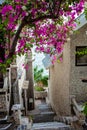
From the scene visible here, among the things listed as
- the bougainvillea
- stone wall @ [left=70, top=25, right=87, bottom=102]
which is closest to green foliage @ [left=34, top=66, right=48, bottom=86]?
stone wall @ [left=70, top=25, right=87, bottom=102]

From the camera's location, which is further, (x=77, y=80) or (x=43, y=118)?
(x=43, y=118)

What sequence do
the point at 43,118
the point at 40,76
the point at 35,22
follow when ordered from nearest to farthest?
the point at 35,22 < the point at 43,118 < the point at 40,76

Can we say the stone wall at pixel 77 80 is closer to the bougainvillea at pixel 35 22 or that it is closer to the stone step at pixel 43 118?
the stone step at pixel 43 118

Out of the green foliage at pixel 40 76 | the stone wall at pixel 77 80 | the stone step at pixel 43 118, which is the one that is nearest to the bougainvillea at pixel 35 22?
the stone wall at pixel 77 80

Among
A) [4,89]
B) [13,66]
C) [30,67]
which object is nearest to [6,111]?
[4,89]

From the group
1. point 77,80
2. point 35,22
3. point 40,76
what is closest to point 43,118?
point 77,80

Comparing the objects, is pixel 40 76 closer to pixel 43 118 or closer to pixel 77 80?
pixel 43 118

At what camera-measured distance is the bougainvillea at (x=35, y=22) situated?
605cm

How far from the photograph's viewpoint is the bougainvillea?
238 inches

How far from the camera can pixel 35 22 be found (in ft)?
22.6

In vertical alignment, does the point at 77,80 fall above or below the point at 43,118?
above

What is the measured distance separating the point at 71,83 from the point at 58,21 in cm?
527

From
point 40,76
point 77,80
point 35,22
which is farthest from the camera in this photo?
point 40,76

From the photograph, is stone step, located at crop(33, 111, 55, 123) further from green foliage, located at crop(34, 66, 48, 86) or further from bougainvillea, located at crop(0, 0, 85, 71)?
green foliage, located at crop(34, 66, 48, 86)
